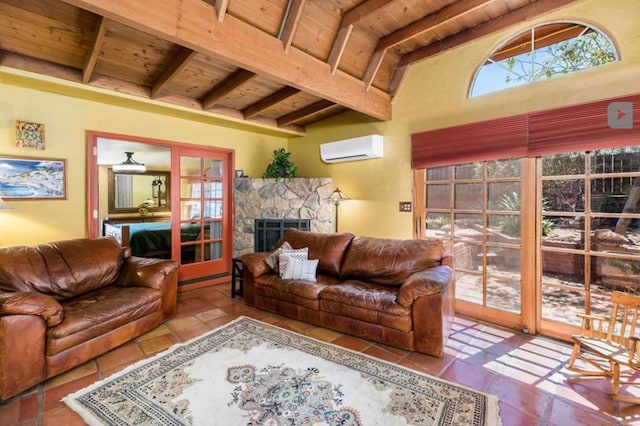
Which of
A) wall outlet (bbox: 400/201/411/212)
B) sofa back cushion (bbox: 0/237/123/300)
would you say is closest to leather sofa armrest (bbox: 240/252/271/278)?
sofa back cushion (bbox: 0/237/123/300)

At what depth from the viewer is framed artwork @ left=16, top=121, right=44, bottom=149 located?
3.10 metres

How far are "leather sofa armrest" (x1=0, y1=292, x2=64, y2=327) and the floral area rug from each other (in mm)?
584

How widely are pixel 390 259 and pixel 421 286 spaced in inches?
29.6

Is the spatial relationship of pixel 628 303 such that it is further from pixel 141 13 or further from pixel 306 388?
pixel 141 13

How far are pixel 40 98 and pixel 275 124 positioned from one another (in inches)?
112

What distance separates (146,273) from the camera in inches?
120

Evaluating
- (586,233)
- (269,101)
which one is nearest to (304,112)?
(269,101)

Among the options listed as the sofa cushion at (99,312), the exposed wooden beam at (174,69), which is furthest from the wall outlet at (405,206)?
the sofa cushion at (99,312)

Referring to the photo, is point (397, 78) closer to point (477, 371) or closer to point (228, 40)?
point (228, 40)

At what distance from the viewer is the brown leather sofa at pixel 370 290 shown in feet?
8.27

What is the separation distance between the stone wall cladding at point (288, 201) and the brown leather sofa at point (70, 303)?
1775 mm

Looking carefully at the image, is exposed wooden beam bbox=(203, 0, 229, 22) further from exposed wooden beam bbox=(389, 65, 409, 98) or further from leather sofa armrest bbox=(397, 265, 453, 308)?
leather sofa armrest bbox=(397, 265, 453, 308)

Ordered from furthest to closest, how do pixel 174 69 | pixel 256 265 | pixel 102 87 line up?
1. pixel 256 265
2. pixel 102 87
3. pixel 174 69

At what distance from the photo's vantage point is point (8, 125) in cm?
308
